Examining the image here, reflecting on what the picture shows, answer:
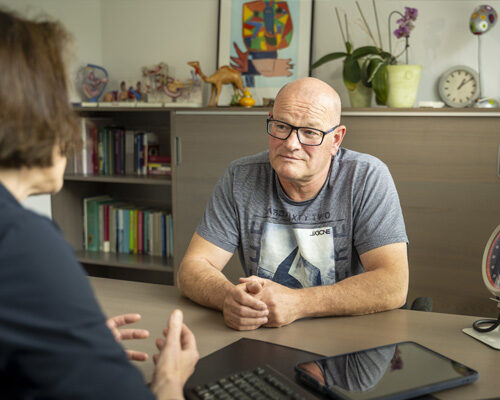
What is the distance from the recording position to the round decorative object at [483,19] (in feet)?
8.39

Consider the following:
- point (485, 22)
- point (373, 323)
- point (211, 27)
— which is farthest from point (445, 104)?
point (373, 323)

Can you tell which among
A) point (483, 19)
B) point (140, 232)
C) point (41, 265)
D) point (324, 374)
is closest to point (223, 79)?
point (140, 232)

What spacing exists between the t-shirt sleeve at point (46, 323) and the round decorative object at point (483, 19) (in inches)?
99.8

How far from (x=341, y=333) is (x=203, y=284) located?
0.40 m

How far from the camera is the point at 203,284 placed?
138cm

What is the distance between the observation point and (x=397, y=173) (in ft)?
8.50

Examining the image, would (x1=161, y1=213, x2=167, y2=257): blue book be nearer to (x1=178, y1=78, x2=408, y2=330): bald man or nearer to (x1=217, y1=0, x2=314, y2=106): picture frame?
(x1=217, y1=0, x2=314, y2=106): picture frame

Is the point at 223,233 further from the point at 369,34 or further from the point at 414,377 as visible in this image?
the point at 369,34

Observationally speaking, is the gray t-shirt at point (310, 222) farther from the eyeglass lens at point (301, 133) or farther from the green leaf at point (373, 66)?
the green leaf at point (373, 66)

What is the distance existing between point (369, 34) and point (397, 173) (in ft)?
2.79

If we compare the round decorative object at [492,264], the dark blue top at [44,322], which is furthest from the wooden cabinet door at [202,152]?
the dark blue top at [44,322]

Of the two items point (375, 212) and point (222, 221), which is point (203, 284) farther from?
point (375, 212)

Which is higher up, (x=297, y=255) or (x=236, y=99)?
(x=236, y=99)

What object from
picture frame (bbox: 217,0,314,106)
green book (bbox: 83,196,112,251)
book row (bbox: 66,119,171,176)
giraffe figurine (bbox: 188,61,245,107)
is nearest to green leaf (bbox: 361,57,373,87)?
picture frame (bbox: 217,0,314,106)
